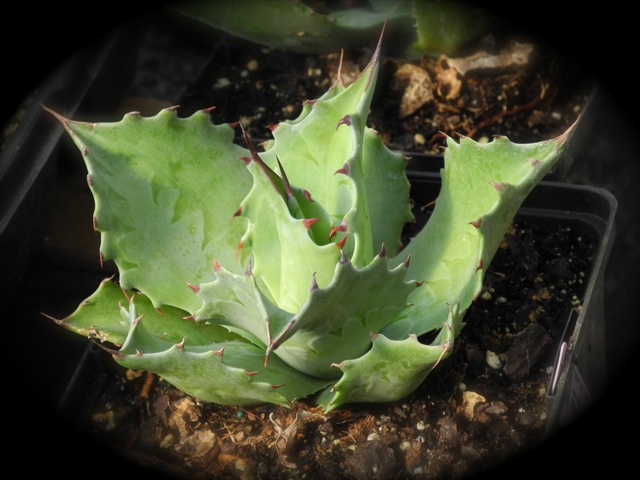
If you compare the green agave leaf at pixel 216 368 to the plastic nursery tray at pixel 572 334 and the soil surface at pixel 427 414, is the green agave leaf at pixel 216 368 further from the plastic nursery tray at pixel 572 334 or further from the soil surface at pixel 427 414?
the plastic nursery tray at pixel 572 334

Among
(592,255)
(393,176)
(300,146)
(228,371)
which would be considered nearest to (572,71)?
(592,255)

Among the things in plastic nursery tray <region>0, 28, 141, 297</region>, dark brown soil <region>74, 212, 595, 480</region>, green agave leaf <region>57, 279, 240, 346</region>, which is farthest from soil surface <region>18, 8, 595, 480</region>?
plastic nursery tray <region>0, 28, 141, 297</region>

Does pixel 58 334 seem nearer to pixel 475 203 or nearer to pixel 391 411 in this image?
pixel 391 411

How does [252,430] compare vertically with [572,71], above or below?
below

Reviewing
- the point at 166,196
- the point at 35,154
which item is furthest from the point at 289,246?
the point at 35,154

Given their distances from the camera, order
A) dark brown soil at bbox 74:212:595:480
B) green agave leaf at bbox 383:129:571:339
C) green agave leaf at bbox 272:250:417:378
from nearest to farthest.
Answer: green agave leaf at bbox 272:250:417:378 → green agave leaf at bbox 383:129:571:339 → dark brown soil at bbox 74:212:595:480

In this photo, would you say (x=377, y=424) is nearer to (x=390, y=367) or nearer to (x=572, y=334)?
(x=390, y=367)

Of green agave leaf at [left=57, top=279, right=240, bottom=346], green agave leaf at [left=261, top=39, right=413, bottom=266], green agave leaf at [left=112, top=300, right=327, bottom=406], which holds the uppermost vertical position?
green agave leaf at [left=261, top=39, right=413, bottom=266]

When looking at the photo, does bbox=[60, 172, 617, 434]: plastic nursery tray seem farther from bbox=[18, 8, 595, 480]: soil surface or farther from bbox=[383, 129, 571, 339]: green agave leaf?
bbox=[383, 129, 571, 339]: green agave leaf

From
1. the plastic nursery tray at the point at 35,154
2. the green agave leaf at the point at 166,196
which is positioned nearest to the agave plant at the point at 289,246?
the green agave leaf at the point at 166,196
